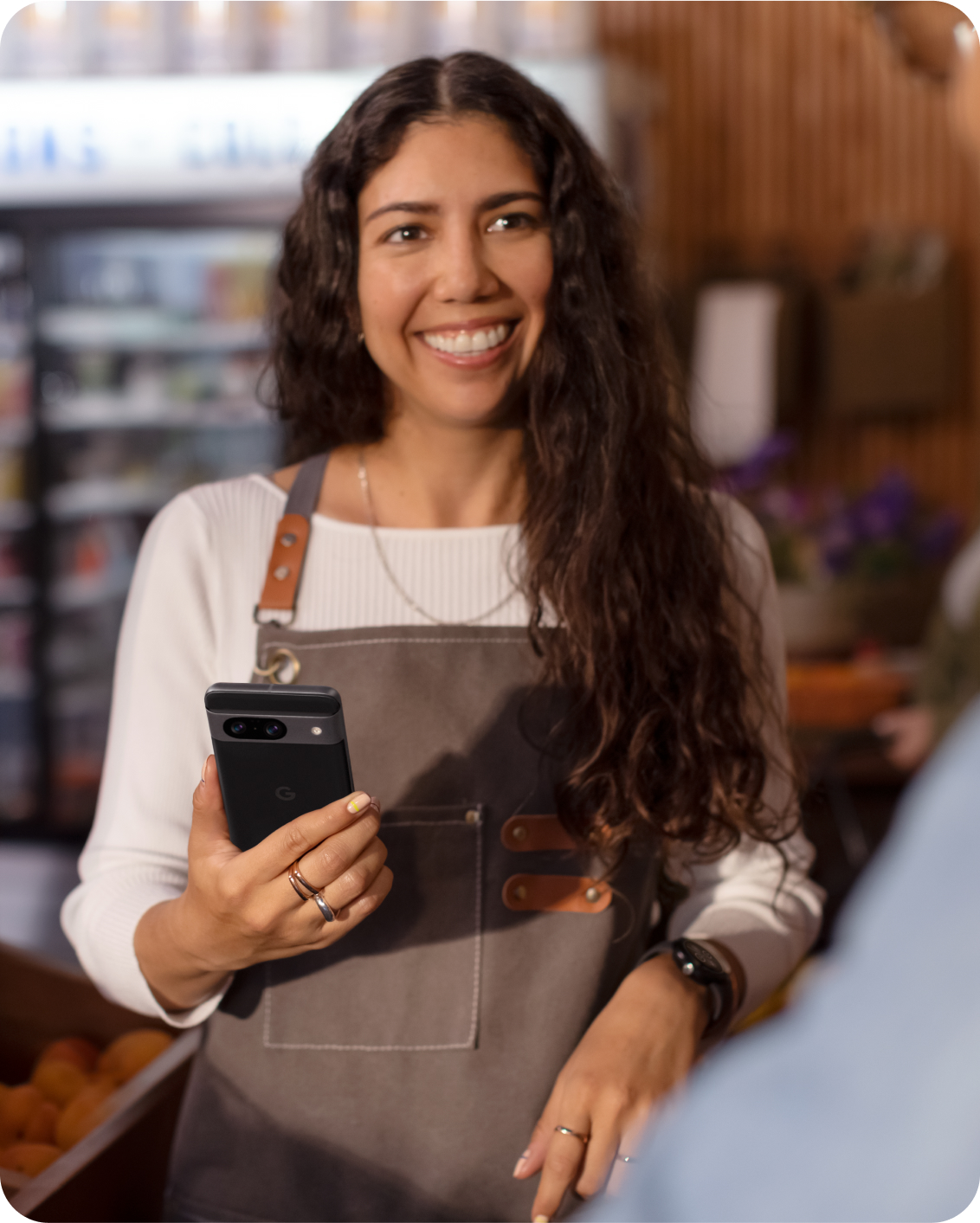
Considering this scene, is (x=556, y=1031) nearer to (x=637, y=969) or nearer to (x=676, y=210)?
(x=637, y=969)

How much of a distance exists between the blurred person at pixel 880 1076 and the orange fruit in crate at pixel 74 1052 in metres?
1.26

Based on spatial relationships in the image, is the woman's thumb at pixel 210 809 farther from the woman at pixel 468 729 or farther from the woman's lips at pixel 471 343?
the woman's lips at pixel 471 343

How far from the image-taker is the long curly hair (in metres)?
1.08

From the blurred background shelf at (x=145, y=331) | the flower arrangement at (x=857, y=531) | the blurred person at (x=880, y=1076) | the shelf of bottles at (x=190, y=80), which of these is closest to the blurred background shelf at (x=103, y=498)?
the blurred background shelf at (x=145, y=331)

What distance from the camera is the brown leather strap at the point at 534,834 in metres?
1.06

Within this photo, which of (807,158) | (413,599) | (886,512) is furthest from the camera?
(807,158)

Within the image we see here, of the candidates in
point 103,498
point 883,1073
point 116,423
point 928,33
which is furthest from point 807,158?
point 883,1073

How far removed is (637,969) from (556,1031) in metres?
0.09

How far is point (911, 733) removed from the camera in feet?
7.98

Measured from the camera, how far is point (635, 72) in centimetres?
500

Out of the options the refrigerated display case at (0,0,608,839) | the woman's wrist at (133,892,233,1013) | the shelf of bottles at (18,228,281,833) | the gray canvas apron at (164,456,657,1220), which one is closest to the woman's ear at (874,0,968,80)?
the gray canvas apron at (164,456,657,1220)

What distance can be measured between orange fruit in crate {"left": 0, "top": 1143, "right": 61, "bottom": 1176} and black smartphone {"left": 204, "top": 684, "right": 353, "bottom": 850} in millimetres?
584

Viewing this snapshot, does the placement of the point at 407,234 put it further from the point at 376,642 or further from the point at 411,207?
the point at 376,642

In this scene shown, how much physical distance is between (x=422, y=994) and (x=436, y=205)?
28.4 inches
